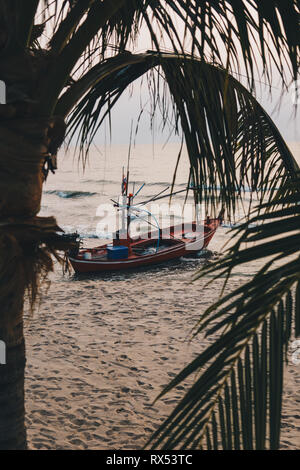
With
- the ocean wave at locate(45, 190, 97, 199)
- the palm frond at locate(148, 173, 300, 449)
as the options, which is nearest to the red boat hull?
the palm frond at locate(148, 173, 300, 449)

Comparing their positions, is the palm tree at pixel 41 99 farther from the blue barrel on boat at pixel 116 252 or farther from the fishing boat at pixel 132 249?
the blue barrel on boat at pixel 116 252

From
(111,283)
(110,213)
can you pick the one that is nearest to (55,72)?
(111,283)

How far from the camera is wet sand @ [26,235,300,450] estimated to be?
630 centimetres

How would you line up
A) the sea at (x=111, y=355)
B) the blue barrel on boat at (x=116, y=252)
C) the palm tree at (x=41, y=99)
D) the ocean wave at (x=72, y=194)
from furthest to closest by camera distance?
the ocean wave at (x=72, y=194) → the blue barrel on boat at (x=116, y=252) → the sea at (x=111, y=355) → the palm tree at (x=41, y=99)

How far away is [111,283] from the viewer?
14.7 m

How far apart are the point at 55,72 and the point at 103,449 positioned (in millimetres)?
5035

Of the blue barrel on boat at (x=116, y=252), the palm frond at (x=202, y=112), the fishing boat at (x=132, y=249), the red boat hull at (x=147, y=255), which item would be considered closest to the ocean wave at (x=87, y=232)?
the red boat hull at (x=147, y=255)

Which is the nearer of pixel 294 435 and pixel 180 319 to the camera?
pixel 294 435

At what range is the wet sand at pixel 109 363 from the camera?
6.30m

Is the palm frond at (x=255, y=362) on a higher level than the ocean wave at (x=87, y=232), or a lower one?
higher

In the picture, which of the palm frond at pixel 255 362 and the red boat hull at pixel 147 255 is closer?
the palm frond at pixel 255 362
